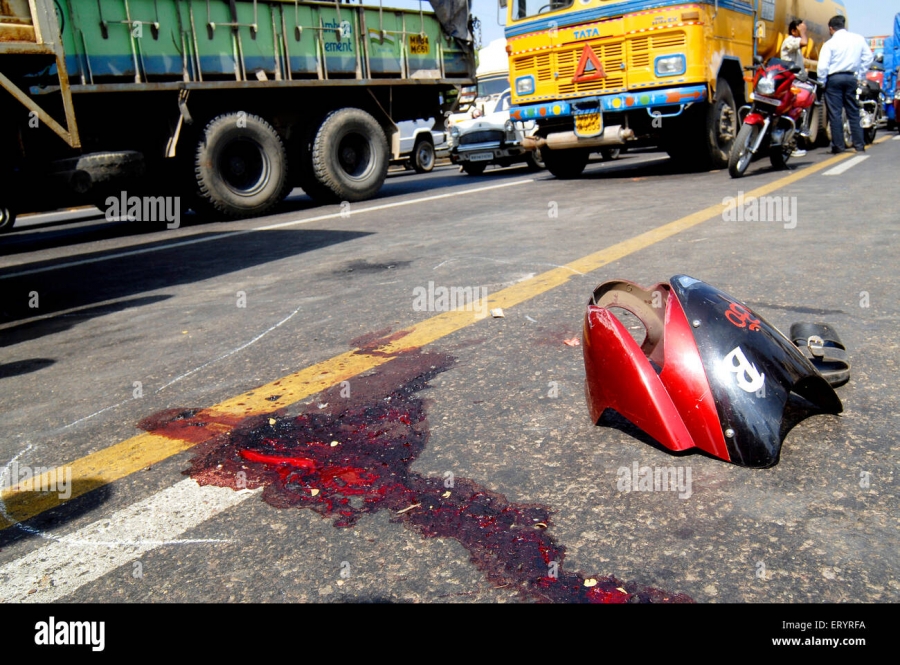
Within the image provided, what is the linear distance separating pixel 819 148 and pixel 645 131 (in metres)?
5.27

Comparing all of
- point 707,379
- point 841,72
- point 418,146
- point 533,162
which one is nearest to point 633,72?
point 841,72

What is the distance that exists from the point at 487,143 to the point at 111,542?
1370 cm

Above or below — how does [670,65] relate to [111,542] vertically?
above

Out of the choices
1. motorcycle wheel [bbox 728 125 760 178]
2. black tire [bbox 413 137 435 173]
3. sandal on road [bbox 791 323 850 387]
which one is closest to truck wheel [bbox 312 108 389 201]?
motorcycle wheel [bbox 728 125 760 178]

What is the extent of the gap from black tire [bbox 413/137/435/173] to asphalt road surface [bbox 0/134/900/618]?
12.7m

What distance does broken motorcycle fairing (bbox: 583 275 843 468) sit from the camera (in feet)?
7.03

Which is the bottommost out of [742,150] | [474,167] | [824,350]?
[824,350]

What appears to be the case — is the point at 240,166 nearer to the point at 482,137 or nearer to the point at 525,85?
the point at 525,85

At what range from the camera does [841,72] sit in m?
11.7

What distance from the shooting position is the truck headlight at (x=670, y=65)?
9.75 meters

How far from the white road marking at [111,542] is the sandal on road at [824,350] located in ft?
6.44
